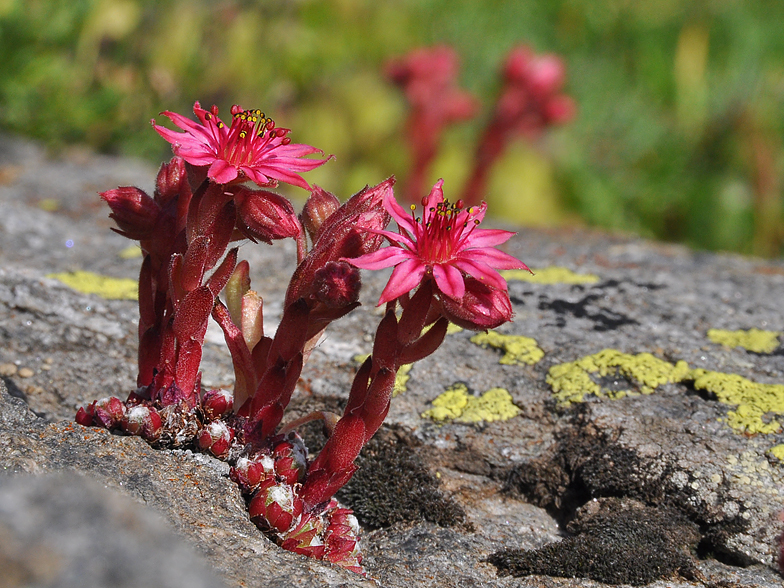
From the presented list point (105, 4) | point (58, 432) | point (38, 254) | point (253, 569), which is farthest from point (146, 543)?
point (105, 4)

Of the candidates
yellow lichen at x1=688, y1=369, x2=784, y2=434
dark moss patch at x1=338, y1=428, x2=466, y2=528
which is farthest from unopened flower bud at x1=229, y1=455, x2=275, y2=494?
yellow lichen at x1=688, y1=369, x2=784, y2=434

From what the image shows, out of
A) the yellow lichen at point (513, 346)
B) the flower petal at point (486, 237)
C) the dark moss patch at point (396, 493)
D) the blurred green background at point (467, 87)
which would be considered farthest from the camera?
the blurred green background at point (467, 87)

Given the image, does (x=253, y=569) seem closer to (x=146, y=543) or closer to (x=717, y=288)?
(x=146, y=543)

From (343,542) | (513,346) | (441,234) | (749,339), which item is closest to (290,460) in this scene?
(343,542)

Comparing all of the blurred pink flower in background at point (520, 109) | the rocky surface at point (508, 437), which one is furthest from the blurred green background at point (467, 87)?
the rocky surface at point (508, 437)

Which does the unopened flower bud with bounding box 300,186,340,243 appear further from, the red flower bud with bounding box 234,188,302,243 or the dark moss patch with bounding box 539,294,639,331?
the dark moss patch with bounding box 539,294,639,331

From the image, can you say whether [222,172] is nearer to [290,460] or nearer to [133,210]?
[133,210]

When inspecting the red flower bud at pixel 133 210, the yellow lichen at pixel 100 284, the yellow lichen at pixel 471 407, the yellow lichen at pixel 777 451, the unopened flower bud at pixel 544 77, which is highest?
the unopened flower bud at pixel 544 77

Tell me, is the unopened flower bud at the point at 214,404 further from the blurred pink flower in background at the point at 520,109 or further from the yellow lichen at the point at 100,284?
the blurred pink flower in background at the point at 520,109
